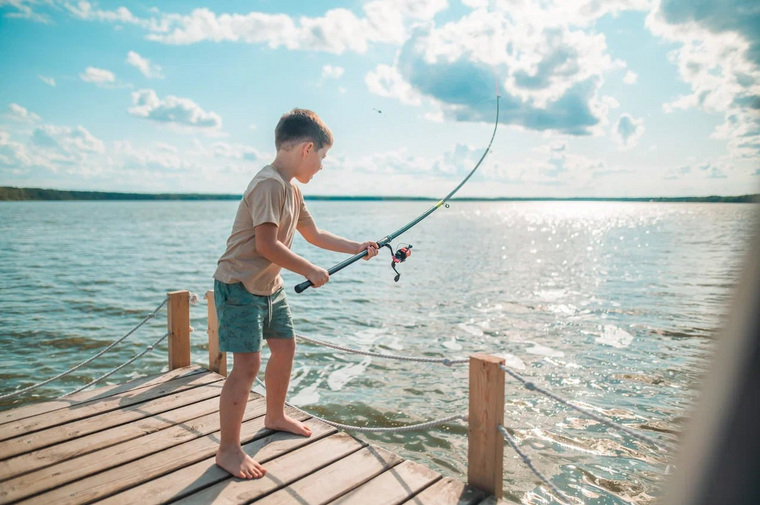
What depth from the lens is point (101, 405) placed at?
420 cm

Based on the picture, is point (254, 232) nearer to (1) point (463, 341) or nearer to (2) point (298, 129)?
(2) point (298, 129)

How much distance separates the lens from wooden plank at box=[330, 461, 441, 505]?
2924 mm

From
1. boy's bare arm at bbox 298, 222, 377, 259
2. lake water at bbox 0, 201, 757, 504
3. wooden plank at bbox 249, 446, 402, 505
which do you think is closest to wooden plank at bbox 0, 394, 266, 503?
wooden plank at bbox 249, 446, 402, 505

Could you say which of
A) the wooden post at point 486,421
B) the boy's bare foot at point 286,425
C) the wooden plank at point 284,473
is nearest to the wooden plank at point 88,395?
the boy's bare foot at point 286,425

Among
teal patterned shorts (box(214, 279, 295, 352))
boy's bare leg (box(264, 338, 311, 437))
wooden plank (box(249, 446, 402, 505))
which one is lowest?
wooden plank (box(249, 446, 402, 505))

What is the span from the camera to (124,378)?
25.8ft

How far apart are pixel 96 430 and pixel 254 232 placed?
6.75 feet

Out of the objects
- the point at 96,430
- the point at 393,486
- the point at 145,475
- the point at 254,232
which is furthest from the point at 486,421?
the point at 96,430

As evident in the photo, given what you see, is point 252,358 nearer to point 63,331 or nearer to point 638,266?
point 63,331

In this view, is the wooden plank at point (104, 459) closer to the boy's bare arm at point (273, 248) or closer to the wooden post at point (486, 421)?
the boy's bare arm at point (273, 248)

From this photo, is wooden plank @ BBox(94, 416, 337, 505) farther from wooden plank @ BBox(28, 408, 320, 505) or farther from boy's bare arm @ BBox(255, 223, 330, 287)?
boy's bare arm @ BBox(255, 223, 330, 287)

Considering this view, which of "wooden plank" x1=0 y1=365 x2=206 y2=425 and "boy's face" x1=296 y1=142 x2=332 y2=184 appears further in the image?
"wooden plank" x1=0 y1=365 x2=206 y2=425

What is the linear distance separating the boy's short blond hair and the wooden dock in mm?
2054

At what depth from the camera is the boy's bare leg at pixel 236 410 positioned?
3125 millimetres
